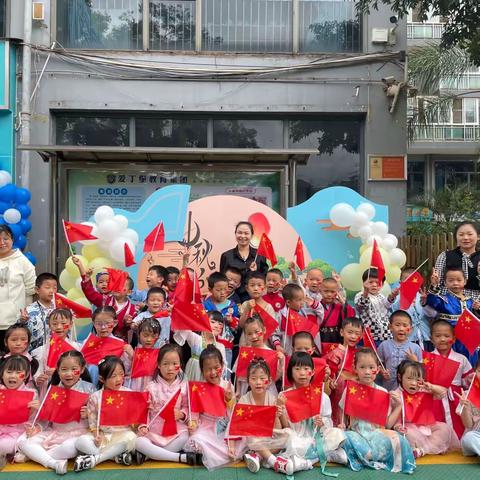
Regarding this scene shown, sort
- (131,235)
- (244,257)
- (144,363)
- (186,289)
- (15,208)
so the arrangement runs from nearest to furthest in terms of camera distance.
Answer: (144,363) → (186,289) → (244,257) → (131,235) → (15,208)

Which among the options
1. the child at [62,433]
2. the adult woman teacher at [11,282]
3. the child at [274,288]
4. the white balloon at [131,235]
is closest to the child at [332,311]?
the child at [274,288]

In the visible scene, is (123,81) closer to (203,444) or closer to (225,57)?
(225,57)

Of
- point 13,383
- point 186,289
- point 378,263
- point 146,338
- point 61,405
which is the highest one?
point 378,263

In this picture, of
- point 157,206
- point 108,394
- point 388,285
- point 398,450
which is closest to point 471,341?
point 398,450

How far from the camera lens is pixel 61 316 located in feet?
15.7

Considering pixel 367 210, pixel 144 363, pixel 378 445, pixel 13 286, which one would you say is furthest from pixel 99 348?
pixel 367 210

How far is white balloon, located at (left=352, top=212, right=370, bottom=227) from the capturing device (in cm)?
658

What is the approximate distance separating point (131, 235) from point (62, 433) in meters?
2.61

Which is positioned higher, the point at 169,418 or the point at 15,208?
the point at 15,208

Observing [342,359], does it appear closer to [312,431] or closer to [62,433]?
Result: [312,431]

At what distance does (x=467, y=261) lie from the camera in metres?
5.32

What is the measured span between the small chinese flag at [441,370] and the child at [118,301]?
2.34m

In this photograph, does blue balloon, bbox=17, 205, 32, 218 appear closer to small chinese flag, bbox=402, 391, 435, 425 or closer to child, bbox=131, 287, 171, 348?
child, bbox=131, 287, 171, 348

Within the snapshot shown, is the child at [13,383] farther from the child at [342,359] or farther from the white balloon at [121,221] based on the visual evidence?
the white balloon at [121,221]
